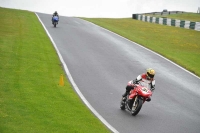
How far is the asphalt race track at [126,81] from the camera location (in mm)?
11734

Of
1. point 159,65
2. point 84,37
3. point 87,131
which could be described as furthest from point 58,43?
point 87,131

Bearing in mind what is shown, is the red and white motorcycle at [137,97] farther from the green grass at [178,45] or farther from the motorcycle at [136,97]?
the green grass at [178,45]

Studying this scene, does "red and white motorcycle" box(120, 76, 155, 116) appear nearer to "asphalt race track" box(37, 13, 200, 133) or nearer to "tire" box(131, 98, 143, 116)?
"tire" box(131, 98, 143, 116)

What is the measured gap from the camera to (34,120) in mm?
9969

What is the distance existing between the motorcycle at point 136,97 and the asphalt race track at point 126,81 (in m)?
0.24

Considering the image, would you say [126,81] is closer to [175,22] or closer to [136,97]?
[136,97]

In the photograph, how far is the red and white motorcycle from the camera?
12.0m

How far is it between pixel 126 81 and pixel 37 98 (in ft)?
20.4

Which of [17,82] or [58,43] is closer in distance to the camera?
[17,82]

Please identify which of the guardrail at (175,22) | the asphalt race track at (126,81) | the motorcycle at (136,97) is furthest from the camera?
the guardrail at (175,22)

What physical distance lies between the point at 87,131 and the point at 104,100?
4.36 m

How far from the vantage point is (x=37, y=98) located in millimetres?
12453

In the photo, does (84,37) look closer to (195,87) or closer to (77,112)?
(195,87)

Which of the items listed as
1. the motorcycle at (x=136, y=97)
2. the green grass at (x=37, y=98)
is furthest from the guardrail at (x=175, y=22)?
the motorcycle at (x=136, y=97)
